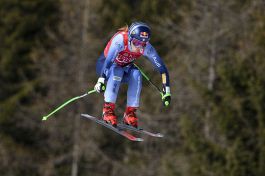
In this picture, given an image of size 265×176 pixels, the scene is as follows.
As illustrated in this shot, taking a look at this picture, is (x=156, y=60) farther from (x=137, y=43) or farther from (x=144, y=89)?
(x=144, y=89)

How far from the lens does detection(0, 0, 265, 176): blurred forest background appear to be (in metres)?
28.5

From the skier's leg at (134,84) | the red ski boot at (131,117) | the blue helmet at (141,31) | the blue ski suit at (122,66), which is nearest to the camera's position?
the blue helmet at (141,31)

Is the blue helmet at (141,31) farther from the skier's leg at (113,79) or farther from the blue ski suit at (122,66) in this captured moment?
the skier's leg at (113,79)

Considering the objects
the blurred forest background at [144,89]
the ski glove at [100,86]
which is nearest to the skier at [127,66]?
the ski glove at [100,86]

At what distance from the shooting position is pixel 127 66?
12289mm

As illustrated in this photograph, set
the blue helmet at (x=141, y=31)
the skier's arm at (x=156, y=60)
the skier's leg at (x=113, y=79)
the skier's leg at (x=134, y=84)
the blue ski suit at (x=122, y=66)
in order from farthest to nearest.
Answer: the skier's leg at (x=134, y=84) → the skier's leg at (x=113, y=79) → the skier's arm at (x=156, y=60) → the blue ski suit at (x=122, y=66) → the blue helmet at (x=141, y=31)

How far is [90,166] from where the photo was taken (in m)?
44.3

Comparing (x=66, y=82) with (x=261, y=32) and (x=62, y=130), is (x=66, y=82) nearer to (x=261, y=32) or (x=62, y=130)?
(x=62, y=130)

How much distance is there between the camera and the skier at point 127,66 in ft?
37.5

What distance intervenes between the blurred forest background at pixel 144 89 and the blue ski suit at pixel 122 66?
604 inches

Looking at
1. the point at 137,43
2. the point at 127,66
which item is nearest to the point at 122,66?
the point at 127,66

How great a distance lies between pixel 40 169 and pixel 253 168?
18760 millimetres

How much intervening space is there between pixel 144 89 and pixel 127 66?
3044cm

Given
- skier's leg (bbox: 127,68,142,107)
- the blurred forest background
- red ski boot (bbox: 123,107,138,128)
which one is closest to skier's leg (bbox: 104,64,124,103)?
skier's leg (bbox: 127,68,142,107)
